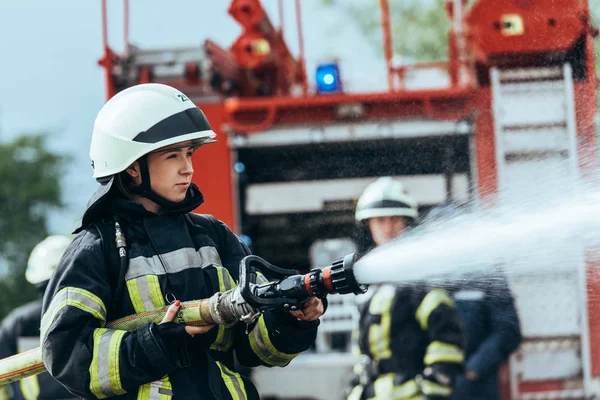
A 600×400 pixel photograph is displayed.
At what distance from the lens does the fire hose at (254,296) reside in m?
2.66

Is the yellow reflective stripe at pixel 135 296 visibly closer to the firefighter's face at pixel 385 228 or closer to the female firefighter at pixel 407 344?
the female firefighter at pixel 407 344

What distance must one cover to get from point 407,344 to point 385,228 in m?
0.59

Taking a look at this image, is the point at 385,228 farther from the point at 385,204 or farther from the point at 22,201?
the point at 22,201

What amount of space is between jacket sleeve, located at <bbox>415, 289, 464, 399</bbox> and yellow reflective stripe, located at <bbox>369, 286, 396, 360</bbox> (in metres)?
0.14

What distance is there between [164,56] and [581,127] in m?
2.69

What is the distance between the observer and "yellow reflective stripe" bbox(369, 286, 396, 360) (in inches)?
187

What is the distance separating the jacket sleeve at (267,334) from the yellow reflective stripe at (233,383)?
0.11 meters

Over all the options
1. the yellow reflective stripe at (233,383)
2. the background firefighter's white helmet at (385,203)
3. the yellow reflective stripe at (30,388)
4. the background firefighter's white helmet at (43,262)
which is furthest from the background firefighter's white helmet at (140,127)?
the background firefighter's white helmet at (43,262)

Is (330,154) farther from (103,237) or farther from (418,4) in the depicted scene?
(418,4)

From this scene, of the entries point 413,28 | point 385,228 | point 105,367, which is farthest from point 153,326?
point 413,28

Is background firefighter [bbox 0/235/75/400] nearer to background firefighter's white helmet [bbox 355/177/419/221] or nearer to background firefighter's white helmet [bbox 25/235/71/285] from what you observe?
background firefighter's white helmet [bbox 25/235/71/285]

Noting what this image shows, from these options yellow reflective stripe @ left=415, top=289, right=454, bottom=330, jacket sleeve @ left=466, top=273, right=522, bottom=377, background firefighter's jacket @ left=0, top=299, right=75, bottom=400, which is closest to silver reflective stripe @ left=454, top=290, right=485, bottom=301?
jacket sleeve @ left=466, top=273, right=522, bottom=377

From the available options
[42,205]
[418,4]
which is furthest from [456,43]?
[42,205]

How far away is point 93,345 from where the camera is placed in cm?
267
